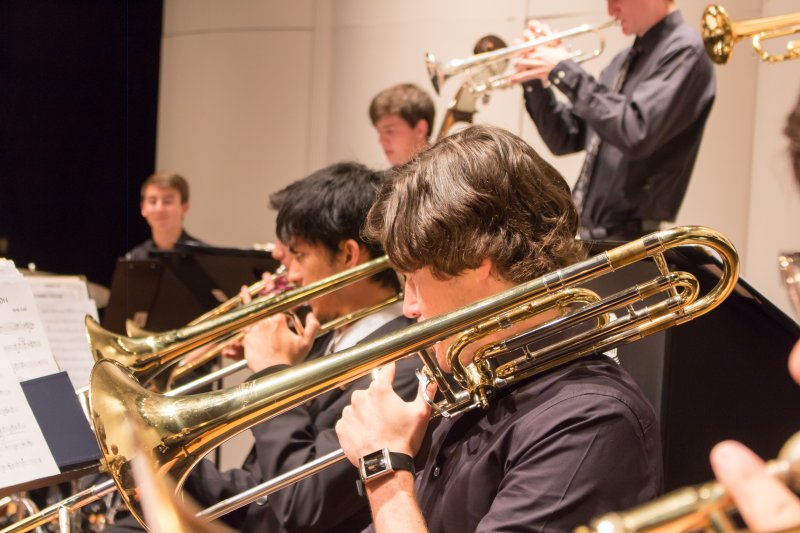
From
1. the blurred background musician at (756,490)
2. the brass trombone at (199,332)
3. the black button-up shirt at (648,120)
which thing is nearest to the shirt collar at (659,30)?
the black button-up shirt at (648,120)

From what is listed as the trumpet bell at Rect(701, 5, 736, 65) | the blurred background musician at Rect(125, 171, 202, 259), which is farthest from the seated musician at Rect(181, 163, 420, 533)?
the blurred background musician at Rect(125, 171, 202, 259)

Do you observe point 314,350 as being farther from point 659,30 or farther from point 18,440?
point 659,30

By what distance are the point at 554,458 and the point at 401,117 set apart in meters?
2.84

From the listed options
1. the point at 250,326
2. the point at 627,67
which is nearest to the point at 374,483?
the point at 250,326

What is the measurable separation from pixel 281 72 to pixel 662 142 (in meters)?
2.83

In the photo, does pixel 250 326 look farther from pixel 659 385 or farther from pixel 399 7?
pixel 399 7

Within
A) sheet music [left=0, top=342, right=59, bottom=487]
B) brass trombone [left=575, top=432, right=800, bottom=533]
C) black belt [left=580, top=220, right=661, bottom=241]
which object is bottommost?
sheet music [left=0, top=342, right=59, bottom=487]

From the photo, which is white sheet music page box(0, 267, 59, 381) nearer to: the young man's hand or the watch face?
the young man's hand

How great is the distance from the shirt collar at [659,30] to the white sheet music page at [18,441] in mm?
2192

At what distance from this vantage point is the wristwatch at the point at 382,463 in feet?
4.55

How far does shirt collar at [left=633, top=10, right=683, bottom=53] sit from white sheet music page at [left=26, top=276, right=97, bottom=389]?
1.92 m

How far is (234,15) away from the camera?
5172 mm

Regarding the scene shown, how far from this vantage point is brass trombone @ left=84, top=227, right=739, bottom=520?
1.35 metres

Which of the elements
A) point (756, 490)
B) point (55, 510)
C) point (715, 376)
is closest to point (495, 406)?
point (715, 376)
